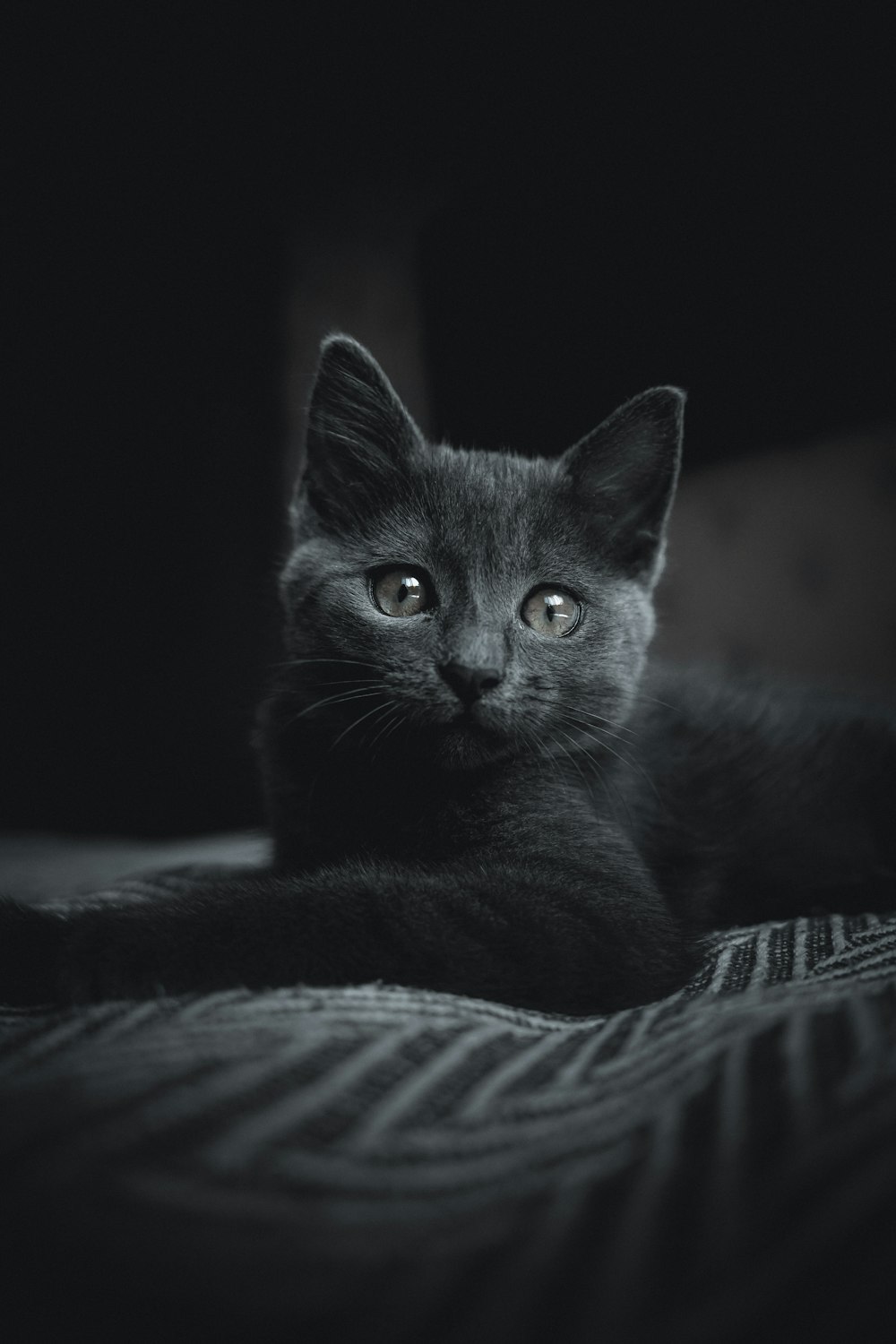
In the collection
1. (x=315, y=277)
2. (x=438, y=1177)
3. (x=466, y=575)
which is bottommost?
(x=438, y=1177)

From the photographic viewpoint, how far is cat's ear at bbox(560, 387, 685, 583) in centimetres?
102

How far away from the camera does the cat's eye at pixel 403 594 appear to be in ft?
2.98

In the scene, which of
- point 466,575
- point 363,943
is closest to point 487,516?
point 466,575

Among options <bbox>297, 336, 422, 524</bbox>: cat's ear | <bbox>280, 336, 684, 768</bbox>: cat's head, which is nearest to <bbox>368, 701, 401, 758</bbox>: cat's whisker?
<bbox>280, 336, 684, 768</bbox>: cat's head

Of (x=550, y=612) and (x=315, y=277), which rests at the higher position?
(x=315, y=277)

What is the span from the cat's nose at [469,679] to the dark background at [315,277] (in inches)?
58.1

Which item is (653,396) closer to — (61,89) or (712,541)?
(712,541)

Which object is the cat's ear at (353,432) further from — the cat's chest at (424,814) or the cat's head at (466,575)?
the cat's chest at (424,814)

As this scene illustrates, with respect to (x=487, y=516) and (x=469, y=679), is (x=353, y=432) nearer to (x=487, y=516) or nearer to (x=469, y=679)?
(x=487, y=516)

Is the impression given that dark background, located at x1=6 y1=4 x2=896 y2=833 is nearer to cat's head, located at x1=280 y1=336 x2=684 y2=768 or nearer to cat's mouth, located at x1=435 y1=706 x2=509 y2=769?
cat's head, located at x1=280 y1=336 x2=684 y2=768

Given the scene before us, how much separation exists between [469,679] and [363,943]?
0.27 metres

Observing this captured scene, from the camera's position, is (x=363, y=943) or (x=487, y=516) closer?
(x=363, y=943)

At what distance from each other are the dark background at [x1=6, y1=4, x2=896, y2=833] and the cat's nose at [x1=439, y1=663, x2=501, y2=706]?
4.84 ft

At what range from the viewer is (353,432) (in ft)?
3.34
